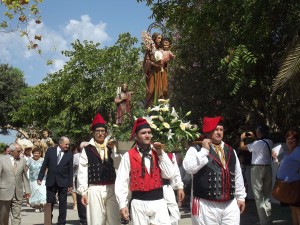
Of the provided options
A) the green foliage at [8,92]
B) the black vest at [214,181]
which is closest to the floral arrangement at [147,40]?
the black vest at [214,181]

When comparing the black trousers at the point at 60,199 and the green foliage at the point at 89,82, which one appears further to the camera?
the green foliage at the point at 89,82

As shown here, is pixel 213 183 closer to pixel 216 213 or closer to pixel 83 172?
pixel 216 213

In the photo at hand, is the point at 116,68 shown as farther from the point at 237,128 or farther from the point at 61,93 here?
the point at 237,128

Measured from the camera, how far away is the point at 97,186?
330 inches

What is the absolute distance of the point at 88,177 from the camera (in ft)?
27.7

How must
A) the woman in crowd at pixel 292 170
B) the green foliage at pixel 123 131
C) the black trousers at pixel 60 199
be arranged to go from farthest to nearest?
the black trousers at pixel 60 199 < the woman in crowd at pixel 292 170 < the green foliage at pixel 123 131

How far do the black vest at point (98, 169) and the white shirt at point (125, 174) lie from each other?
4.60 feet

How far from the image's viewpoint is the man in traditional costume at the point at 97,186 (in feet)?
27.2

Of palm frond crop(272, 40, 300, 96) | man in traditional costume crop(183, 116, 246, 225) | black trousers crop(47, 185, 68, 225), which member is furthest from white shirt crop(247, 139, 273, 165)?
man in traditional costume crop(183, 116, 246, 225)

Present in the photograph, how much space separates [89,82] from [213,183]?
20474mm

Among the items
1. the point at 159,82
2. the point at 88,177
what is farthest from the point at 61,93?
the point at 88,177

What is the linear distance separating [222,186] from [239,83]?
7.36m

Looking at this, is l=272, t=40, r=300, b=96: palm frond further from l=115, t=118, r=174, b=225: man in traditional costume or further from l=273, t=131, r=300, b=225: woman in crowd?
l=115, t=118, r=174, b=225: man in traditional costume

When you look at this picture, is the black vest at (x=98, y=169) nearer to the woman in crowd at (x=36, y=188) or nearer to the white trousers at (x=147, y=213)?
the white trousers at (x=147, y=213)
